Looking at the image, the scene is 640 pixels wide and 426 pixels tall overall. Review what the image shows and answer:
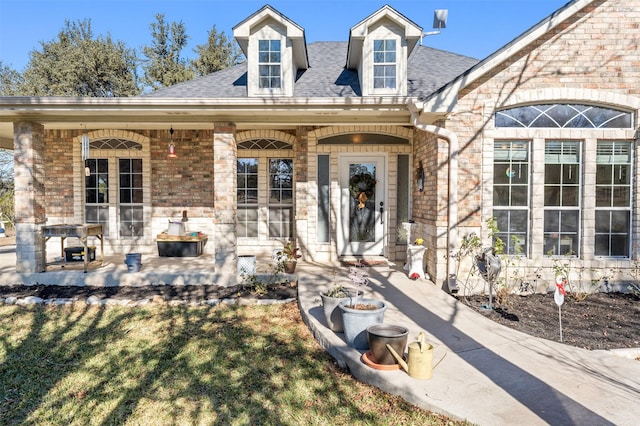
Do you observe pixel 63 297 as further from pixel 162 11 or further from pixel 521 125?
pixel 162 11

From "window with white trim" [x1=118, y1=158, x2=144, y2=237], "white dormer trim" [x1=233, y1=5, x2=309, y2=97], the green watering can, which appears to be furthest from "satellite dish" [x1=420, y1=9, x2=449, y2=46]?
"window with white trim" [x1=118, y1=158, x2=144, y2=237]

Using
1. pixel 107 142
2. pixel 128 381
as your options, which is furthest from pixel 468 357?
pixel 107 142

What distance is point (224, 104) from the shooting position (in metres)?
5.89

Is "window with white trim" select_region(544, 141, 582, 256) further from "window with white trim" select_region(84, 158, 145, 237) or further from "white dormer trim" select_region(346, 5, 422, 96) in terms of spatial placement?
"window with white trim" select_region(84, 158, 145, 237)

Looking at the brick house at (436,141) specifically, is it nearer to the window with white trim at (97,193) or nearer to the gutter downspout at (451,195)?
the gutter downspout at (451,195)

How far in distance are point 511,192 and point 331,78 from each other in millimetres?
4936

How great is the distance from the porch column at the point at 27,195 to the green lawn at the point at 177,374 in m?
1.78

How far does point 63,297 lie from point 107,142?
15.2 feet

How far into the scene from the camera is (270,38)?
7945 millimetres

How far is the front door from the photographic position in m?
8.07

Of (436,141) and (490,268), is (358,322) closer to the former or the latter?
(490,268)

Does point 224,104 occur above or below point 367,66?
below

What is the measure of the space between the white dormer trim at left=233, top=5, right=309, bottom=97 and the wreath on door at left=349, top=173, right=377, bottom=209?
2330mm

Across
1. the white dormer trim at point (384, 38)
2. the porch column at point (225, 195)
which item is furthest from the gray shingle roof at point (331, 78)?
the porch column at point (225, 195)
